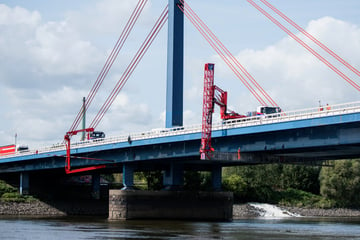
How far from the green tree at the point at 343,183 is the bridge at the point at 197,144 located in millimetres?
34145

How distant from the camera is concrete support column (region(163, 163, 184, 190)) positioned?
102981mm

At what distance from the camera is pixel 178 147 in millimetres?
92562

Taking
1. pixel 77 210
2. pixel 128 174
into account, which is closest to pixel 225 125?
pixel 128 174

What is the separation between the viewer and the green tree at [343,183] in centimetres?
13300

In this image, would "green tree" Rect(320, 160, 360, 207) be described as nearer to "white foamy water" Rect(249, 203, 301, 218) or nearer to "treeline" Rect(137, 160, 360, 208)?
"treeline" Rect(137, 160, 360, 208)

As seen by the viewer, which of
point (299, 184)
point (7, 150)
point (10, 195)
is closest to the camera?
point (10, 195)

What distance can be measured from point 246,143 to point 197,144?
9689 mm

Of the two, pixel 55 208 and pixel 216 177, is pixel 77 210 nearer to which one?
pixel 55 208

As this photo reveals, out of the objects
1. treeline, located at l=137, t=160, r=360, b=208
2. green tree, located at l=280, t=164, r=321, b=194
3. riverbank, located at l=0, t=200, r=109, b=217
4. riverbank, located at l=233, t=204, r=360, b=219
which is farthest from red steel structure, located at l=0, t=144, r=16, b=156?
green tree, located at l=280, t=164, r=321, b=194

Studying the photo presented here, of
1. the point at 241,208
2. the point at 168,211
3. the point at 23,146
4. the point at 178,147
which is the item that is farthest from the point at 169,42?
the point at 23,146

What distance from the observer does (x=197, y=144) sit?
89.6 m

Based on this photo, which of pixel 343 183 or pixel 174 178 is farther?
pixel 343 183

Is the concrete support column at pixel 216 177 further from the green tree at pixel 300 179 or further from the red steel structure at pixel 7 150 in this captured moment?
the red steel structure at pixel 7 150

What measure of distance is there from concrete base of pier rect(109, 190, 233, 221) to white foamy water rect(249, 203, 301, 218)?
22.6 meters
